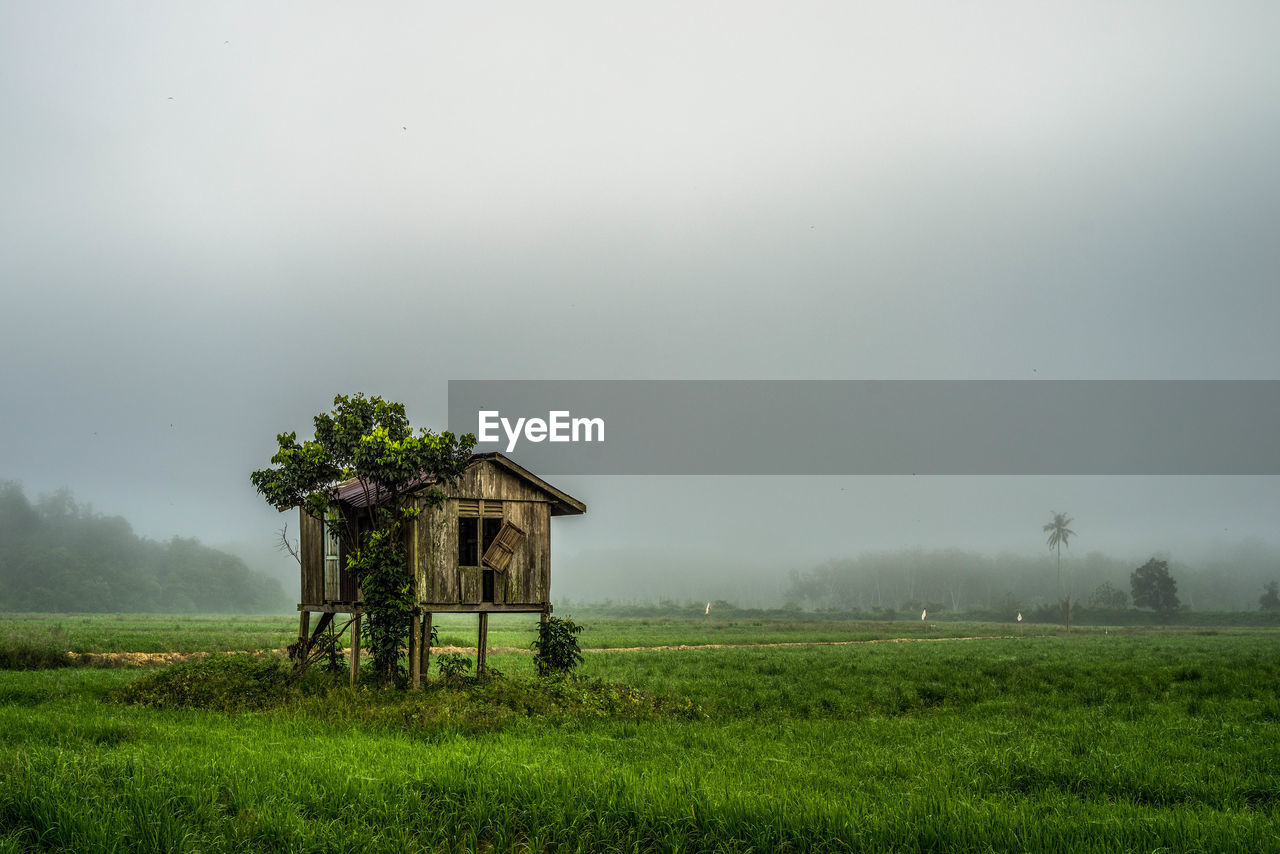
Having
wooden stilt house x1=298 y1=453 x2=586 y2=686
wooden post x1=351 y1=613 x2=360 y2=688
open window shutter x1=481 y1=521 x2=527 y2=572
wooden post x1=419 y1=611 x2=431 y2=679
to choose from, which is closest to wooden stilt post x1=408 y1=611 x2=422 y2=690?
wooden stilt house x1=298 y1=453 x2=586 y2=686

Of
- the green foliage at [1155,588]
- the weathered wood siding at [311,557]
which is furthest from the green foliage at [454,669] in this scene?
the green foliage at [1155,588]

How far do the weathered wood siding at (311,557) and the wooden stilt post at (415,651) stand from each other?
4684 mm

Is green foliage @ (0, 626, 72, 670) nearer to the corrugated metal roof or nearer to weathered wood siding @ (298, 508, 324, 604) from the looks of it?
weathered wood siding @ (298, 508, 324, 604)

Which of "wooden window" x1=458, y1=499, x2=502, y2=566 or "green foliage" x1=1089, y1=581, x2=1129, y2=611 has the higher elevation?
"wooden window" x1=458, y1=499, x2=502, y2=566

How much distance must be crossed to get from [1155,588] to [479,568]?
139113 millimetres

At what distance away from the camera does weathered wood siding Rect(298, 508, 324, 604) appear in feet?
90.0

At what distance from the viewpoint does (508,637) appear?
63375mm

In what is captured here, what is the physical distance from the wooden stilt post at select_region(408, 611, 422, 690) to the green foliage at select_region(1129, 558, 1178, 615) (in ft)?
451

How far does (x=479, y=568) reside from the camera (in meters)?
25.4

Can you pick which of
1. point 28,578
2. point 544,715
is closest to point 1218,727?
point 544,715

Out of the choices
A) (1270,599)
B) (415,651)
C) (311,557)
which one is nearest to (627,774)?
(415,651)

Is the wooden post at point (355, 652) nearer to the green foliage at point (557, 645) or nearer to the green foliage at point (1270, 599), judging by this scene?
the green foliage at point (557, 645)

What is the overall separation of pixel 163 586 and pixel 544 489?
167m

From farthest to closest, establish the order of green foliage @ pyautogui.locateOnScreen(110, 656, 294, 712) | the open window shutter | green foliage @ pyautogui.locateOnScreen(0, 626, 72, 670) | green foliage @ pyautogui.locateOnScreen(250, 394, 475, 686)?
green foliage @ pyautogui.locateOnScreen(0, 626, 72, 670) → the open window shutter → green foliage @ pyautogui.locateOnScreen(250, 394, 475, 686) → green foliage @ pyautogui.locateOnScreen(110, 656, 294, 712)
